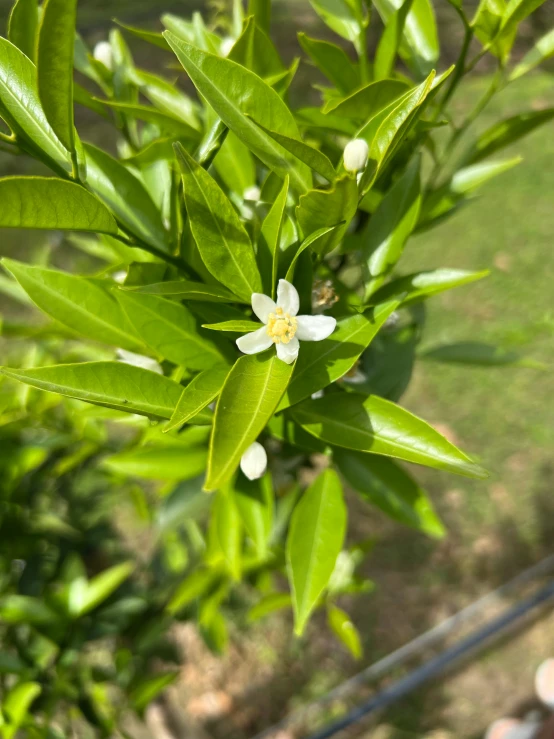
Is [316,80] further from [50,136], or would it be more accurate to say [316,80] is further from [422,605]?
[50,136]

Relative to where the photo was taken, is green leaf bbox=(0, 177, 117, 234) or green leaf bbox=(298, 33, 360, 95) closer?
green leaf bbox=(0, 177, 117, 234)

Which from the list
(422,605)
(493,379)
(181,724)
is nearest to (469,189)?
(181,724)

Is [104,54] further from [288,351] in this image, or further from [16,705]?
[16,705]

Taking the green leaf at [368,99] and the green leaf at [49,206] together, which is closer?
the green leaf at [49,206]

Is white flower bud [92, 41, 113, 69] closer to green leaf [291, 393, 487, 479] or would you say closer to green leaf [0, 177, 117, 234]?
green leaf [0, 177, 117, 234]

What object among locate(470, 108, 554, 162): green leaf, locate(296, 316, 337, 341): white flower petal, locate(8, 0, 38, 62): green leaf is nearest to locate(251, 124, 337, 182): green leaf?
locate(296, 316, 337, 341): white flower petal

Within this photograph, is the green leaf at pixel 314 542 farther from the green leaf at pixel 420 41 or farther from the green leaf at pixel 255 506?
the green leaf at pixel 420 41

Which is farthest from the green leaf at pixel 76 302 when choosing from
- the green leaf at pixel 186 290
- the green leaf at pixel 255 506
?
the green leaf at pixel 255 506
